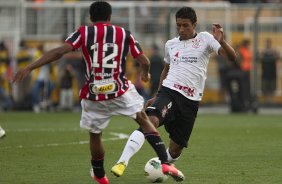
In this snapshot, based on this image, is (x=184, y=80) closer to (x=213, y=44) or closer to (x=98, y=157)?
(x=213, y=44)

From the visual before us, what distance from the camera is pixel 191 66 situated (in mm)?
11336

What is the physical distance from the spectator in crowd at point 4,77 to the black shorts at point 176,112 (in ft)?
56.1

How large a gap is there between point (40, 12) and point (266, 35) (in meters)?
7.28

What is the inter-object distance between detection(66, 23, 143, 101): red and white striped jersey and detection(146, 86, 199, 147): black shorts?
1.43m

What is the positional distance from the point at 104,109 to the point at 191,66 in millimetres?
1973

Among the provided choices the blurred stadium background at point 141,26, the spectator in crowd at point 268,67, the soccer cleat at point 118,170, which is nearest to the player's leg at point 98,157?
the soccer cleat at point 118,170

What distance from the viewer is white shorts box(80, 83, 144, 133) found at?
9688mm

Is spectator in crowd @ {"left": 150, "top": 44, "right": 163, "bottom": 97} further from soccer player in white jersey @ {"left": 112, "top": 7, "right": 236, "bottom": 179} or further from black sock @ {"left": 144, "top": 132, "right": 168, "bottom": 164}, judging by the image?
black sock @ {"left": 144, "top": 132, "right": 168, "bottom": 164}

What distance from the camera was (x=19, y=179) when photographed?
35.0 ft

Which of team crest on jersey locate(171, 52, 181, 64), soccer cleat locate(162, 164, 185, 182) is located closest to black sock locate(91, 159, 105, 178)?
soccer cleat locate(162, 164, 185, 182)

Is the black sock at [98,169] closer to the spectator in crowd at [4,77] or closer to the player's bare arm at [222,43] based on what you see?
the player's bare arm at [222,43]

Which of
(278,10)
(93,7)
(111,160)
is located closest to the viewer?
(93,7)

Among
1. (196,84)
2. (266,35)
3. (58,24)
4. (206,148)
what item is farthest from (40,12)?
(196,84)

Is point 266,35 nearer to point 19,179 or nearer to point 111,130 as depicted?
point 111,130
